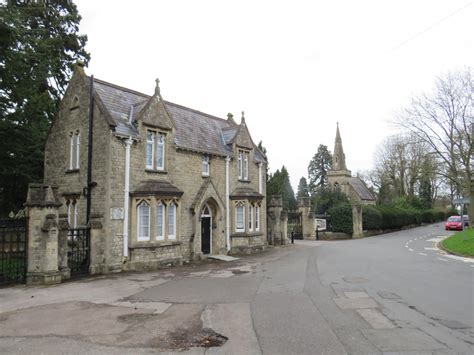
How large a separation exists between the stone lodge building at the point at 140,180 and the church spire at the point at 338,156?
48.7 meters

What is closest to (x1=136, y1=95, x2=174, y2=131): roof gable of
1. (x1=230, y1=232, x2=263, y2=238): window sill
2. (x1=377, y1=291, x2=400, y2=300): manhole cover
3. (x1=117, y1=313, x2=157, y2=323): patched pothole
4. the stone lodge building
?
the stone lodge building

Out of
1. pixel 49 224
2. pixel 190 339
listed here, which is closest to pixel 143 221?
pixel 49 224

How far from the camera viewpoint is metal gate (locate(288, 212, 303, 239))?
1412 inches

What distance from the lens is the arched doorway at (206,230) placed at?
21172mm

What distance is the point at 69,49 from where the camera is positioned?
29.9 metres

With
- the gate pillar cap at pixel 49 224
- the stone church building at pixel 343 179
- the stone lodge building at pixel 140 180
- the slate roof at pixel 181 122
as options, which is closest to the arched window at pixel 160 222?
the stone lodge building at pixel 140 180

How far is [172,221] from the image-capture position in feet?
60.6

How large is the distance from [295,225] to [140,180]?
22.2m

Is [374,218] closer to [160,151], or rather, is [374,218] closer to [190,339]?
[160,151]

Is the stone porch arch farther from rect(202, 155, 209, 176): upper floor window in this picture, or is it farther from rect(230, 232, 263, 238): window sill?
rect(230, 232, 263, 238): window sill

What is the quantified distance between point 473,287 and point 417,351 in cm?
689

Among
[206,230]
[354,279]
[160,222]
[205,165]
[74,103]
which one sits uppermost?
[74,103]

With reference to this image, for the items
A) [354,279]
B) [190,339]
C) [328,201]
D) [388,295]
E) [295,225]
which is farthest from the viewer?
[328,201]

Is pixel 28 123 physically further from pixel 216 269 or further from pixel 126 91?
pixel 216 269
